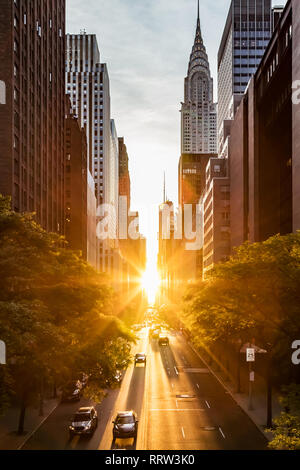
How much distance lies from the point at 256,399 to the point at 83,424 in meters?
18.8

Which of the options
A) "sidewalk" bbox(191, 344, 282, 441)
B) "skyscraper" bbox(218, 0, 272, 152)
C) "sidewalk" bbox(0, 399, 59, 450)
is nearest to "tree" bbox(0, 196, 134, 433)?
"sidewalk" bbox(0, 399, 59, 450)

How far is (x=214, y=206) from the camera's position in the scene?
4791 inches

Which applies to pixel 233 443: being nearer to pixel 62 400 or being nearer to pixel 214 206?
pixel 62 400

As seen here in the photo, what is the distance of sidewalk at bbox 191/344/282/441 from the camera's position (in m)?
39.2

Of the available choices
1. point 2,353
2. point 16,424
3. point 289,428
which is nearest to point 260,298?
point 289,428

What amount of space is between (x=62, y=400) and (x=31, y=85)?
50.2 metres

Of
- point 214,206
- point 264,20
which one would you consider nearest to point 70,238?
point 214,206

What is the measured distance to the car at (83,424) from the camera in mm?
33938

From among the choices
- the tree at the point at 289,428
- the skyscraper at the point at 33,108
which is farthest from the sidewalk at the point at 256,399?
the skyscraper at the point at 33,108

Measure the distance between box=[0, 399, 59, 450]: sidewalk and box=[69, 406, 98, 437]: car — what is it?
9.26ft

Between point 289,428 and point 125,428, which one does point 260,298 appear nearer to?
point 125,428

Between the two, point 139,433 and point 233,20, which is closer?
point 139,433

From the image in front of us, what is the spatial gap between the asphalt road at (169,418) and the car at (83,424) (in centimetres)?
43

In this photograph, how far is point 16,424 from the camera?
37812 mm
